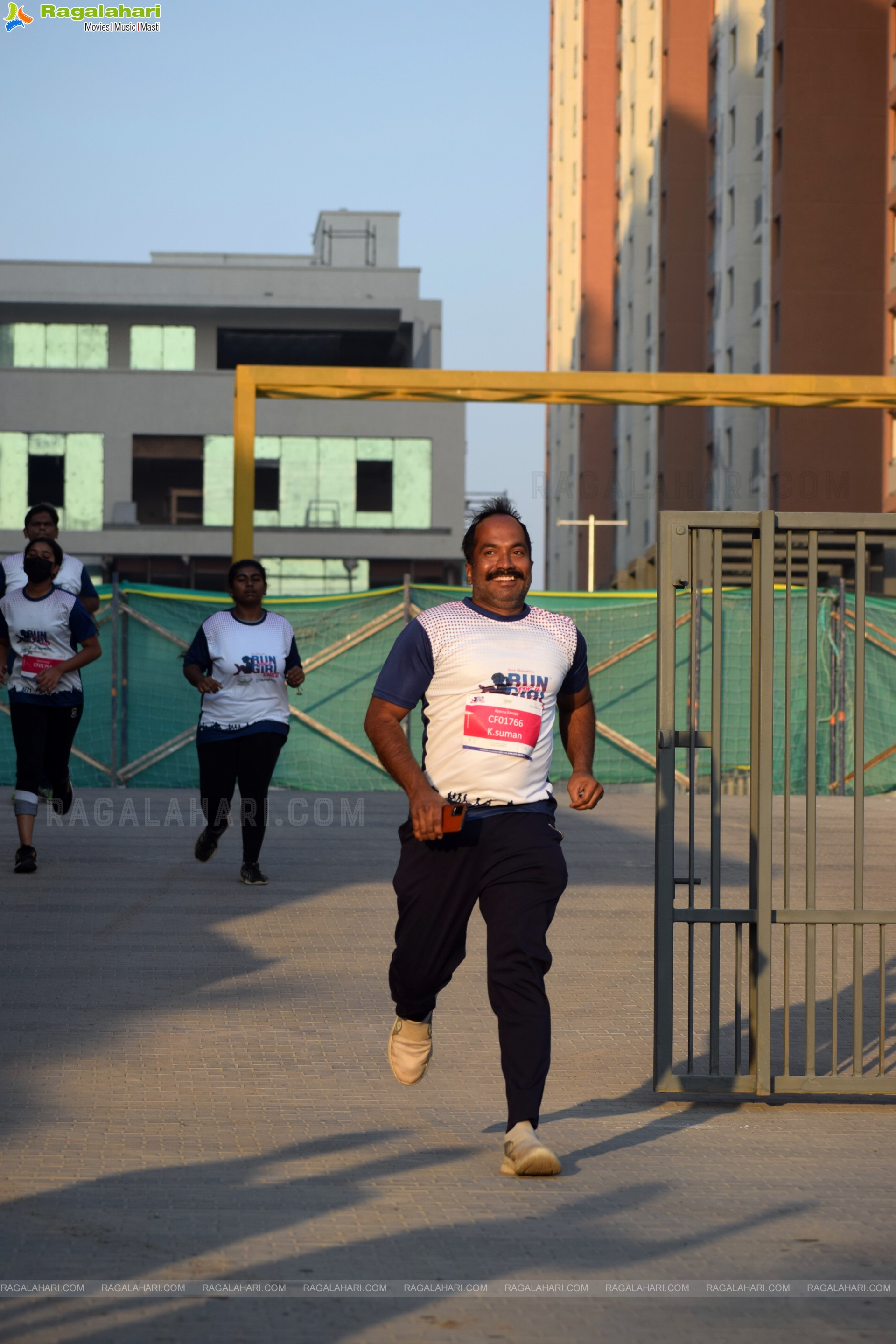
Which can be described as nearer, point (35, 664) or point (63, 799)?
point (35, 664)

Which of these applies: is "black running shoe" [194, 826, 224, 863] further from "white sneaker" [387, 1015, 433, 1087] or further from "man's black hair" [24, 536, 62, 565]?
"white sneaker" [387, 1015, 433, 1087]

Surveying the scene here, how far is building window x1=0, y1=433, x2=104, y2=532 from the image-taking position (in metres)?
50.7

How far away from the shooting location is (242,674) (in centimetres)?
976

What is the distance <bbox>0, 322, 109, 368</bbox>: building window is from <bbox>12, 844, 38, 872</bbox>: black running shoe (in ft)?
151

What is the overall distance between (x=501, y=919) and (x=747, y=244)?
4506cm

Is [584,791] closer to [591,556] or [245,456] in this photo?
[245,456]

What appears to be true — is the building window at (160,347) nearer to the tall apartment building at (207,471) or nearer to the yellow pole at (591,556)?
the tall apartment building at (207,471)

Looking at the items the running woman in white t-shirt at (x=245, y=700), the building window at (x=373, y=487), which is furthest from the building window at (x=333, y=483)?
the running woman in white t-shirt at (x=245, y=700)

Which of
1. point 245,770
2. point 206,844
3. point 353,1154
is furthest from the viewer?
point 206,844

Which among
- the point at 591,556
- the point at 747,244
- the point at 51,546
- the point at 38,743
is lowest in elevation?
the point at 38,743

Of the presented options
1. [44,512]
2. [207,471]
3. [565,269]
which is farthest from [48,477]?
[44,512]

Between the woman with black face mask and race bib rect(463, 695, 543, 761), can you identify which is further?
the woman with black face mask

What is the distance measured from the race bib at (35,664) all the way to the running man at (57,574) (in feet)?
1.36

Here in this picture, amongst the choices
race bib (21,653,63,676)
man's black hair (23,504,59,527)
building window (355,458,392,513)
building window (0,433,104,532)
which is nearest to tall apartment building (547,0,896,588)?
building window (355,458,392,513)
